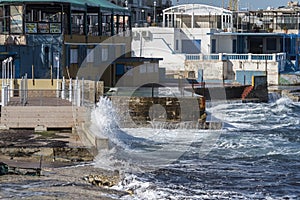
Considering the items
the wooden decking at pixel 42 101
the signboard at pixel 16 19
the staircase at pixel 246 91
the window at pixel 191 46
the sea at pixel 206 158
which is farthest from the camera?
the window at pixel 191 46

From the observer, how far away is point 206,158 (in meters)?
26.2

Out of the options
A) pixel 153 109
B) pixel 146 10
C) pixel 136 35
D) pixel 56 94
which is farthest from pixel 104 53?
pixel 146 10

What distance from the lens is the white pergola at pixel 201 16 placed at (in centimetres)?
6706

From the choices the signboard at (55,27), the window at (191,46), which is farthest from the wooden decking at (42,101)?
the window at (191,46)

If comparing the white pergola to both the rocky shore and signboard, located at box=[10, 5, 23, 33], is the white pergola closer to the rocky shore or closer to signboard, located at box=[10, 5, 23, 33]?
signboard, located at box=[10, 5, 23, 33]

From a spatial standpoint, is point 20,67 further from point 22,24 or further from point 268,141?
point 268,141

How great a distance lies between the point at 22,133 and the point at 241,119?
52.5 ft

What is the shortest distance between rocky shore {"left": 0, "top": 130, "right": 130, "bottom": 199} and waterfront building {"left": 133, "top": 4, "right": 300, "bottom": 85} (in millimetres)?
30916

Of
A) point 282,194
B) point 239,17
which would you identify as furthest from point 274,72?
point 282,194

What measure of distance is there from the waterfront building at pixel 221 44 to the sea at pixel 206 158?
60.3ft

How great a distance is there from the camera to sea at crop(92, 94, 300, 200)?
2039 cm

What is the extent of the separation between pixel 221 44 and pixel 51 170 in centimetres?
4388

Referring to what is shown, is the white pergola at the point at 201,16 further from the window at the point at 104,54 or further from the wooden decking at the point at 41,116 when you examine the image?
the wooden decking at the point at 41,116

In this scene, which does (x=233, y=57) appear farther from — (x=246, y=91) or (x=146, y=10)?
(x=146, y=10)
